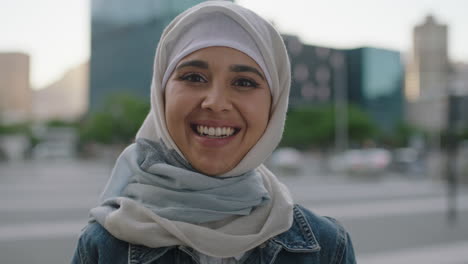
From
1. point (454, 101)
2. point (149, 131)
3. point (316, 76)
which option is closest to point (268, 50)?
point (149, 131)

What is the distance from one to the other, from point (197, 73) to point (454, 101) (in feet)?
28.4

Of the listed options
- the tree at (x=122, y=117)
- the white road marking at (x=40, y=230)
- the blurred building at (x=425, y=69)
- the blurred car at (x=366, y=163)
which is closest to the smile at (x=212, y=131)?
the white road marking at (x=40, y=230)

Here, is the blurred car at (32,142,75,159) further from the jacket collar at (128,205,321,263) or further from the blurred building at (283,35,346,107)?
the jacket collar at (128,205,321,263)

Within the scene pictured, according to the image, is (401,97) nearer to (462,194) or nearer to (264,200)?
(462,194)

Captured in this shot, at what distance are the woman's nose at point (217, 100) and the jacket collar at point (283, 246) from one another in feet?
1.33

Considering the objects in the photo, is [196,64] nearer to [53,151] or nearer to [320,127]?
[320,127]

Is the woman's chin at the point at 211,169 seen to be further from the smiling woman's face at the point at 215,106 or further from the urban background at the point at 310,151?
the urban background at the point at 310,151


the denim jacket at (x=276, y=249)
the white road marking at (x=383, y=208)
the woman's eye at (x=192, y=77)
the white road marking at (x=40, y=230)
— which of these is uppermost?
the woman's eye at (x=192, y=77)

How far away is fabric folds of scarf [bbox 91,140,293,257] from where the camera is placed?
3.77 feet

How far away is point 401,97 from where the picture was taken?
5772 centimetres

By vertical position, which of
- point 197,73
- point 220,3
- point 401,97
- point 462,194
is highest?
point 401,97

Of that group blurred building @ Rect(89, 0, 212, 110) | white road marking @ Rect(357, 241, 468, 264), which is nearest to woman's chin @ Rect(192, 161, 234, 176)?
white road marking @ Rect(357, 241, 468, 264)

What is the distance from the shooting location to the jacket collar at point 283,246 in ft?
3.85

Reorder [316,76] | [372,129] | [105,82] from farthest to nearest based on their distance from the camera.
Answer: [105,82], [372,129], [316,76]
